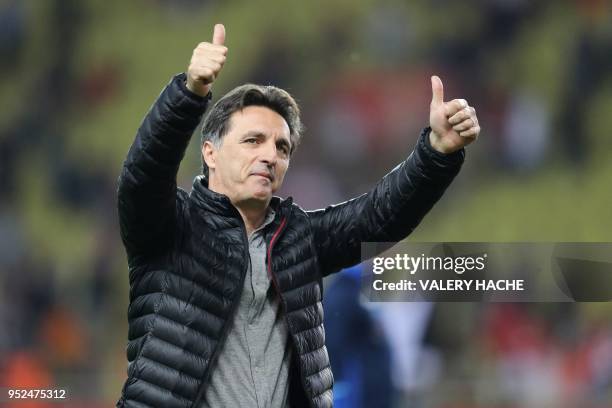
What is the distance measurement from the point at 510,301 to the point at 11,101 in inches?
71.7

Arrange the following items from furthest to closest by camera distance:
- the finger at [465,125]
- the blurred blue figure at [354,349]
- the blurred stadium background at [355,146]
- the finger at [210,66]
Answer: the blurred stadium background at [355,146] < the blurred blue figure at [354,349] < the finger at [465,125] < the finger at [210,66]

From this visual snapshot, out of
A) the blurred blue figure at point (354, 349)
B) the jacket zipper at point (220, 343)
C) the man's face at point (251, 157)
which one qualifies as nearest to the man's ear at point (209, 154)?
A: the man's face at point (251, 157)

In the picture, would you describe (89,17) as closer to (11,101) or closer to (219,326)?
(11,101)

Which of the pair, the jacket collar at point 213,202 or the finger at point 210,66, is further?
the jacket collar at point 213,202

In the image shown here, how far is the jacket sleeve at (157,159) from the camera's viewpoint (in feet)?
3.27

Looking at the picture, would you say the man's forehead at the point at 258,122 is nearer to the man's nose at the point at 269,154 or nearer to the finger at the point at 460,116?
the man's nose at the point at 269,154

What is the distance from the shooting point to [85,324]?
2.85 meters

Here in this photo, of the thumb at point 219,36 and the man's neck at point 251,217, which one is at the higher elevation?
the thumb at point 219,36

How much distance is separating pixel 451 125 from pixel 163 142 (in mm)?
363

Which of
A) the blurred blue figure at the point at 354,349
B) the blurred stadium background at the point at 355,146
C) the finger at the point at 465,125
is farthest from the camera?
the blurred stadium background at the point at 355,146

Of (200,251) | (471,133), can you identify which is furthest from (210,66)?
(471,133)

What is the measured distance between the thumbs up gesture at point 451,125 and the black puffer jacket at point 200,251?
0.02 meters

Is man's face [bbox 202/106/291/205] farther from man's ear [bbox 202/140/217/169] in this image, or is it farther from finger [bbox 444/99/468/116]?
finger [bbox 444/99/468/116]

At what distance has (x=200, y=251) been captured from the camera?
1073mm
